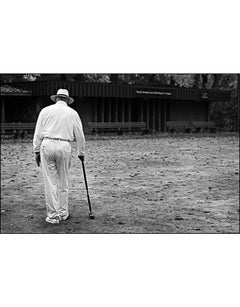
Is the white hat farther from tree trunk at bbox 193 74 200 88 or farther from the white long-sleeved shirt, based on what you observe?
tree trunk at bbox 193 74 200 88

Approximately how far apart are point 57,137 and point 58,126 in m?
0.13

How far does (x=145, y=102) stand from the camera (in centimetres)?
852

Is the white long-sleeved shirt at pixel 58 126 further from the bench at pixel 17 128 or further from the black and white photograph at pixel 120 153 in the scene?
the bench at pixel 17 128

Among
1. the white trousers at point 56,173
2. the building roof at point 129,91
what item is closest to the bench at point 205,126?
the building roof at point 129,91

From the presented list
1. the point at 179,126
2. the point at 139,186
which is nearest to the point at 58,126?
the point at 139,186

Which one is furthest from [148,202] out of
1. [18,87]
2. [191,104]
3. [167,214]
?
[18,87]

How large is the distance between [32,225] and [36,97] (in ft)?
5.42

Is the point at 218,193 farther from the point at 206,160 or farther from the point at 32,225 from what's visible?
the point at 32,225

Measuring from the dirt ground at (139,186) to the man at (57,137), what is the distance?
172 millimetres

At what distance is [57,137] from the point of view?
22.5 feet

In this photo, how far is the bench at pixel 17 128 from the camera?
25.0ft

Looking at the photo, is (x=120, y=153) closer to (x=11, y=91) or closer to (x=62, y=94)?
(x=62, y=94)

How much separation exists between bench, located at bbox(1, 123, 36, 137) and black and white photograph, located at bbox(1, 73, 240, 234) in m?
0.02

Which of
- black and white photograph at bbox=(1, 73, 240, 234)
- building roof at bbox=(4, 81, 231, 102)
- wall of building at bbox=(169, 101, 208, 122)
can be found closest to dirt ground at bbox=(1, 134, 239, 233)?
black and white photograph at bbox=(1, 73, 240, 234)
